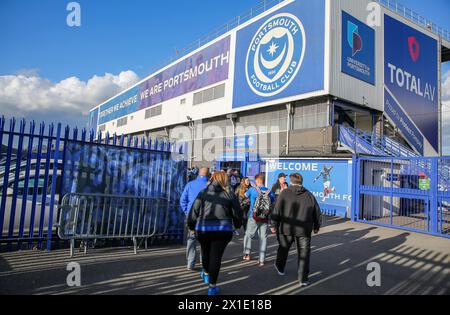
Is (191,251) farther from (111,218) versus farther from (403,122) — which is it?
(403,122)

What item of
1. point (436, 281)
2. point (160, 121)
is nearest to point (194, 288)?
point (436, 281)

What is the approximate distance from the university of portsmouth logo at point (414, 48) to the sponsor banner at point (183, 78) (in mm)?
13587

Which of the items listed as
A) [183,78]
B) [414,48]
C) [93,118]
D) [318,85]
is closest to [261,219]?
[318,85]

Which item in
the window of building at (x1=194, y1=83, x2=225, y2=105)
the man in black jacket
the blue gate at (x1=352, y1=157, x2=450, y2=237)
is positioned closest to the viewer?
the man in black jacket

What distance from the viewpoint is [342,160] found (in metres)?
12.6

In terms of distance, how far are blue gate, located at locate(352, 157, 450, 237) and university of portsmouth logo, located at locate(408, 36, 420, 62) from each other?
1361 centimetres

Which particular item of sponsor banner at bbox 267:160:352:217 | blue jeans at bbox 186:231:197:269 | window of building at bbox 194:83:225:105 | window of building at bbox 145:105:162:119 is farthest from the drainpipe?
window of building at bbox 145:105:162:119

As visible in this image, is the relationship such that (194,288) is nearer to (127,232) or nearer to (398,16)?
(127,232)

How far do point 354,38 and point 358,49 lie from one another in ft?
2.34

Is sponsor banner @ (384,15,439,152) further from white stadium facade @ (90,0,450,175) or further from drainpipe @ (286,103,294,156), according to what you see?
drainpipe @ (286,103,294,156)

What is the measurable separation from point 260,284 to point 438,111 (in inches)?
1029

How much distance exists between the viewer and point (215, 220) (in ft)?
12.4

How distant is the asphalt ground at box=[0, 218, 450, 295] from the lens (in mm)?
4098

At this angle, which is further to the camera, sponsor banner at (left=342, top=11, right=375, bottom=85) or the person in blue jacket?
sponsor banner at (left=342, top=11, right=375, bottom=85)
